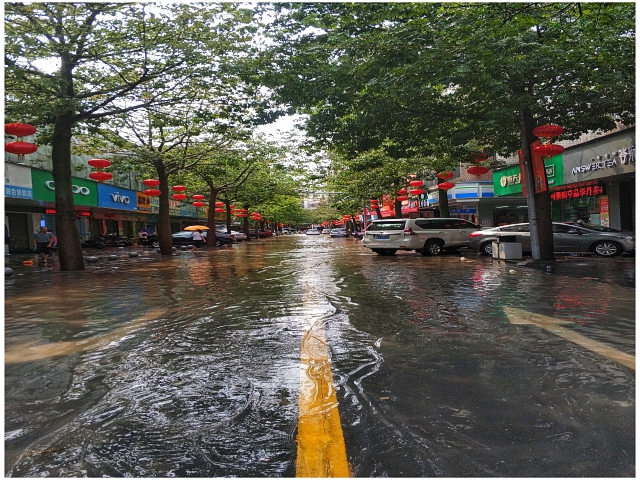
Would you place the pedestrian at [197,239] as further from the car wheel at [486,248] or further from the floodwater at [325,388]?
the floodwater at [325,388]

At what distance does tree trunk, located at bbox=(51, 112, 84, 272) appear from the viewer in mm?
15547

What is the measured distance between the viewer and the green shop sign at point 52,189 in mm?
27016

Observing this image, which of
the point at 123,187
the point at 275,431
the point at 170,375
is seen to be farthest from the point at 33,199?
the point at 275,431

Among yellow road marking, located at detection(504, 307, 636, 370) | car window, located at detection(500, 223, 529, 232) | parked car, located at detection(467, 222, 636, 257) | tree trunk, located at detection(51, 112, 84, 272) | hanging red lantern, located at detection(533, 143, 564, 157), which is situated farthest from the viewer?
car window, located at detection(500, 223, 529, 232)

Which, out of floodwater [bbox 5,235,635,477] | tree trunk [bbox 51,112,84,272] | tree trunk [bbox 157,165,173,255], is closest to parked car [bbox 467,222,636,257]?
floodwater [bbox 5,235,635,477]

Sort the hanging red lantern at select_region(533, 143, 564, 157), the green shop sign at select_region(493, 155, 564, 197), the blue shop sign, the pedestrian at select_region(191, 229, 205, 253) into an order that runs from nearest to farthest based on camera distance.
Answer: the hanging red lantern at select_region(533, 143, 564, 157)
the green shop sign at select_region(493, 155, 564, 197)
the pedestrian at select_region(191, 229, 205, 253)
the blue shop sign

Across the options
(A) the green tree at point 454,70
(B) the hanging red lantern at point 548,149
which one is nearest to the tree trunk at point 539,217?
(A) the green tree at point 454,70

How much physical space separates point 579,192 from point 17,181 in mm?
27690

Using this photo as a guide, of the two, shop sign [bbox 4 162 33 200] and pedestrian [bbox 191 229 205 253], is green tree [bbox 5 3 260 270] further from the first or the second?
pedestrian [bbox 191 229 205 253]

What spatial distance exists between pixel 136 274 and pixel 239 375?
448 inches

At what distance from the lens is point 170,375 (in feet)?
14.8

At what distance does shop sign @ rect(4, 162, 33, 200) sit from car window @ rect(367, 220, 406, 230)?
58.0 ft

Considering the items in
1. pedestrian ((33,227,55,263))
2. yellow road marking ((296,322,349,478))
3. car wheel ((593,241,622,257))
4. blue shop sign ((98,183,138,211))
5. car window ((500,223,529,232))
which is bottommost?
car wheel ((593,241,622,257))

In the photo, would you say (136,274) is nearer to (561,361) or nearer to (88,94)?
(88,94)
